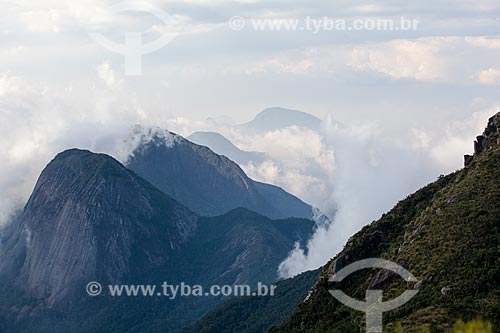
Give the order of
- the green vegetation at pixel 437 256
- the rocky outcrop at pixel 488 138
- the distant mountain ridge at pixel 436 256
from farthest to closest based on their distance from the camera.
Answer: the rocky outcrop at pixel 488 138, the distant mountain ridge at pixel 436 256, the green vegetation at pixel 437 256

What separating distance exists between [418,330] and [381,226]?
4574cm

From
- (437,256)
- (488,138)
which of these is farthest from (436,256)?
(488,138)

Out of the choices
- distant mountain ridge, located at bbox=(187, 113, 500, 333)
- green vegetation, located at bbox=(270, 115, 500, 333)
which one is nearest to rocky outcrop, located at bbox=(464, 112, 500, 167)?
distant mountain ridge, located at bbox=(187, 113, 500, 333)

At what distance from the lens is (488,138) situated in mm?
138875

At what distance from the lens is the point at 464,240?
112312 mm

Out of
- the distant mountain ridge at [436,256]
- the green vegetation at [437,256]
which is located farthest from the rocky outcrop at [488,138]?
the green vegetation at [437,256]

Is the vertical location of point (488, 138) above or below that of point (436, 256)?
above

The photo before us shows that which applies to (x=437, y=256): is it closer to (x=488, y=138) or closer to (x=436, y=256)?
(x=436, y=256)

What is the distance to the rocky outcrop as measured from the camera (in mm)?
137250

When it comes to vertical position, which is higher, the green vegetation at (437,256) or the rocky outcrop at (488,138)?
the rocky outcrop at (488,138)

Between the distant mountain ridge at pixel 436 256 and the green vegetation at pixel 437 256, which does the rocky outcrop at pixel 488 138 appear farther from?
the green vegetation at pixel 437 256

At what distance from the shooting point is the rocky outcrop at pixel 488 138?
137250 mm

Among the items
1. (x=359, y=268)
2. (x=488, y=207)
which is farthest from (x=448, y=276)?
(x=359, y=268)

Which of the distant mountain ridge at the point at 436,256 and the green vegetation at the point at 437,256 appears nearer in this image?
the green vegetation at the point at 437,256
